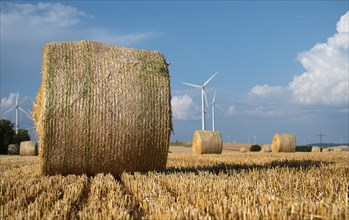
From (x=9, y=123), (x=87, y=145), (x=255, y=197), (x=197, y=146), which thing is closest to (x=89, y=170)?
(x=87, y=145)

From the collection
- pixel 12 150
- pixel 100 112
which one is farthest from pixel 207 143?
pixel 12 150

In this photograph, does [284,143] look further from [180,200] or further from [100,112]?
[180,200]

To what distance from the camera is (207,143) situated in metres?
20.3

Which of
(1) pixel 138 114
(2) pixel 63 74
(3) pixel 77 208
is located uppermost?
(2) pixel 63 74

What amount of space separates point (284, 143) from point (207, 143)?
21.6ft

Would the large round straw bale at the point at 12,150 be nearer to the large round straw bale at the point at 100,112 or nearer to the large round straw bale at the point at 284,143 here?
the large round straw bale at the point at 284,143

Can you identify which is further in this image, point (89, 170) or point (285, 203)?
point (89, 170)

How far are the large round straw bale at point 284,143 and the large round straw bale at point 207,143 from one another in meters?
5.43

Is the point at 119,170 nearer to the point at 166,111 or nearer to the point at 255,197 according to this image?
the point at 166,111

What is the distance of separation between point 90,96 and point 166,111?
132 cm

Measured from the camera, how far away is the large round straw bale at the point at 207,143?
66.4ft

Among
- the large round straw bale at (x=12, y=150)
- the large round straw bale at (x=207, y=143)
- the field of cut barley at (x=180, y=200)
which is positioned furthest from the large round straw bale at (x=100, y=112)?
the large round straw bale at (x=12, y=150)

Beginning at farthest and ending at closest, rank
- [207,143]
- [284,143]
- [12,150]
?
1. [12,150]
2. [284,143]
3. [207,143]

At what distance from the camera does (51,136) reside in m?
6.91
